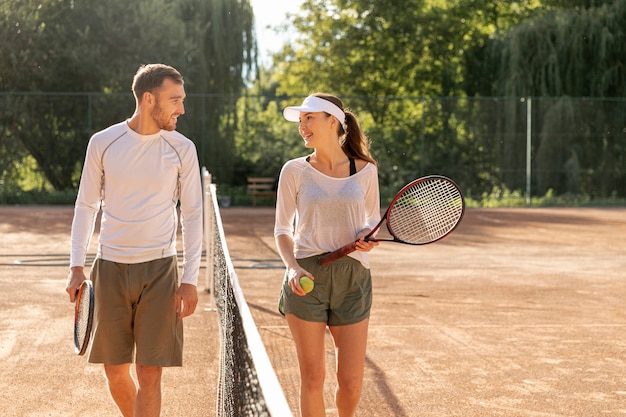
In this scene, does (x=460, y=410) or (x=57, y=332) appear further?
(x=57, y=332)

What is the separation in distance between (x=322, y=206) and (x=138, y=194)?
0.80m

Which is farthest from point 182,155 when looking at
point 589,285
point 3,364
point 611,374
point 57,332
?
point 589,285

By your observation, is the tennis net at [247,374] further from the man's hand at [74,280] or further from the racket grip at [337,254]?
the man's hand at [74,280]

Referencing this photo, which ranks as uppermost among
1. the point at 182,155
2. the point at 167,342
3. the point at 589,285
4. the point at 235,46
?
the point at 235,46

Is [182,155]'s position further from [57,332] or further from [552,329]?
[552,329]

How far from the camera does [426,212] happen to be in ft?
15.9

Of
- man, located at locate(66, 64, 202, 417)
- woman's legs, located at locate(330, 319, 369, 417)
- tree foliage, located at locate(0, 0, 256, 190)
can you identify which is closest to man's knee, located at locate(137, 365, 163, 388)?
man, located at locate(66, 64, 202, 417)

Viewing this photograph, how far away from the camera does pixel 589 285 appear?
11031 millimetres

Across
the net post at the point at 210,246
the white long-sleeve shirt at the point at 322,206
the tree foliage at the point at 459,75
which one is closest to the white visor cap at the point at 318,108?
the white long-sleeve shirt at the point at 322,206

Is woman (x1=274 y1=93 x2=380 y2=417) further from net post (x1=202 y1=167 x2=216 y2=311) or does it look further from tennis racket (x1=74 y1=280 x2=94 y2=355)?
net post (x1=202 y1=167 x2=216 y2=311)

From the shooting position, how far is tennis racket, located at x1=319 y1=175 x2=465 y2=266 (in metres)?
4.72

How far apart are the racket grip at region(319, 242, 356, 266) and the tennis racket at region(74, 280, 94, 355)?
0.96m

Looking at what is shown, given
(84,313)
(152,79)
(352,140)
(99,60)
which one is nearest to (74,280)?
(84,313)

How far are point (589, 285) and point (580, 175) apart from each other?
15.3 metres
